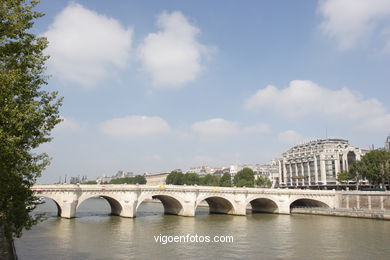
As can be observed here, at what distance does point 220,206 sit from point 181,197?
510 inches

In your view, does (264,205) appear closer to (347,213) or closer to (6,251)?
(347,213)

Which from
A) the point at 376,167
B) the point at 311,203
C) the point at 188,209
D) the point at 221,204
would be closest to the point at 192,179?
the point at 221,204

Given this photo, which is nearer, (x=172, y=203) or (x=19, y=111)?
(x=19, y=111)

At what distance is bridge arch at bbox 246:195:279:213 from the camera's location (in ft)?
220

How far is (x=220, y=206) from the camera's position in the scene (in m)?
69.4

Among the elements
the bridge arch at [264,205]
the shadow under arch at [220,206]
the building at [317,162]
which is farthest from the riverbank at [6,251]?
the building at [317,162]

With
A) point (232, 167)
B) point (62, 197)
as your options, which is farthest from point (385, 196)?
point (232, 167)

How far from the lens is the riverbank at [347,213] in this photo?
5295 centimetres

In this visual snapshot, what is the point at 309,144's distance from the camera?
406 feet

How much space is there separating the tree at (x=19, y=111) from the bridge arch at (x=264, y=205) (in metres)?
54.8

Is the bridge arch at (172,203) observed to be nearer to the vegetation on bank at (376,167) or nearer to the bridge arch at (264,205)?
the bridge arch at (264,205)

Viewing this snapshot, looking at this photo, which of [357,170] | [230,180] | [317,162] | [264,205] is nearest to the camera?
[264,205]

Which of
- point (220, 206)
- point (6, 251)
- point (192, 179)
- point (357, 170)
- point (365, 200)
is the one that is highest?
point (357, 170)

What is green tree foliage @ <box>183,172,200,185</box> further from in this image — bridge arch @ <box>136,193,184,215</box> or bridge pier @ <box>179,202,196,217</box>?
bridge pier @ <box>179,202,196,217</box>
